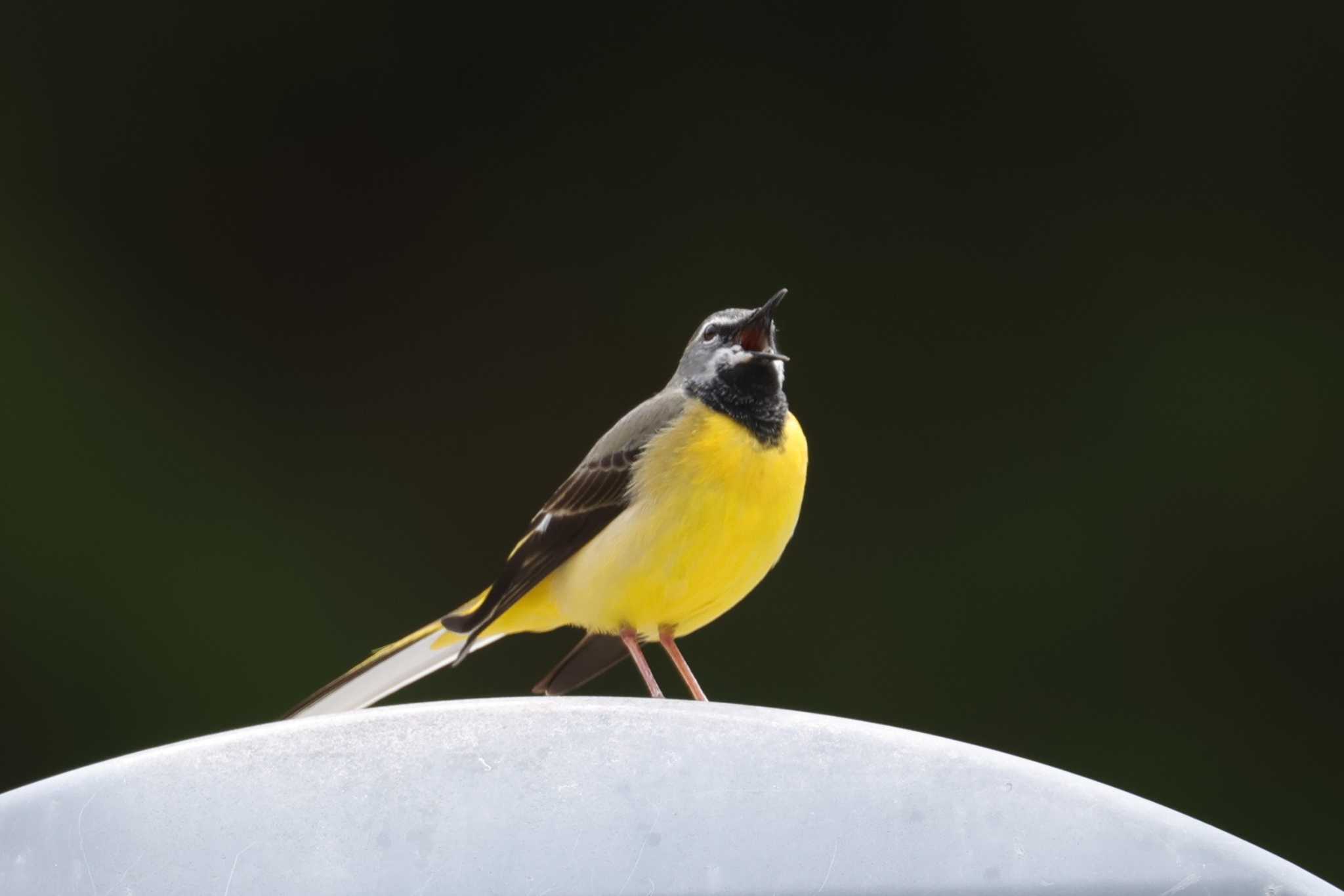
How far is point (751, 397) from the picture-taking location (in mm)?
2861

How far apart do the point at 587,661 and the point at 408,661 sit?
36 cm

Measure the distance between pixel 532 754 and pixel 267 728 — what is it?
293mm

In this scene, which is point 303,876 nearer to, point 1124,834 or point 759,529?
point 1124,834

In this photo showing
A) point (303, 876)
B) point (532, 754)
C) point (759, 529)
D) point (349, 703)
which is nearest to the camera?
point (303, 876)

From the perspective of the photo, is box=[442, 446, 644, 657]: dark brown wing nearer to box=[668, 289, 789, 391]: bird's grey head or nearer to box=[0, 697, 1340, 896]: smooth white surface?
box=[668, 289, 789, 391]: bird's grey head

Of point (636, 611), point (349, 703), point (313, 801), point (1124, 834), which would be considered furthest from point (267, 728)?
point (349, 703)

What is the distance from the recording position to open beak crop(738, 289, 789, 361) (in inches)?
114

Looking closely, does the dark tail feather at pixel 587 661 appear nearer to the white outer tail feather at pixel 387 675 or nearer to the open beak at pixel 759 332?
the white outer tail feather at pixel 387 675

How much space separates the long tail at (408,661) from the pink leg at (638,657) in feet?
0.71

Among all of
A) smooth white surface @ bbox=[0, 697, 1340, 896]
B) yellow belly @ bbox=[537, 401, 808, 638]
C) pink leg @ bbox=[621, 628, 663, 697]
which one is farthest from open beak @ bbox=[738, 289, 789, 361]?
smooth white surface @ bbox=[0, 697, 1340, 896]

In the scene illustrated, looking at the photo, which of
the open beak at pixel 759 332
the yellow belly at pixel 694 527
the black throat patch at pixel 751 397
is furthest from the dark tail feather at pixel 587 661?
the open beak at pixel 759 332

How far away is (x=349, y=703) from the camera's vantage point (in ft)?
10.0

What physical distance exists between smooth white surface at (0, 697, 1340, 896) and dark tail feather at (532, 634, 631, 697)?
1.23 meters

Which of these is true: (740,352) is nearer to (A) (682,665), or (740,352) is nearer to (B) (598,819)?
(A) (682,665)
